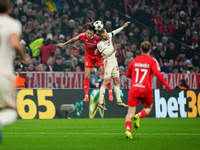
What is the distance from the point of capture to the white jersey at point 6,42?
630cm

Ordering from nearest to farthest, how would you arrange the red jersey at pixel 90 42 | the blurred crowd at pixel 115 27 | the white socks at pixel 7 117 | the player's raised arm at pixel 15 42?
the player's raised arm at pixel 15 42 → the white socks at pixel 7 117 → the red jersey at pixel 90 42 → the blurred crowd at pixel 115 27

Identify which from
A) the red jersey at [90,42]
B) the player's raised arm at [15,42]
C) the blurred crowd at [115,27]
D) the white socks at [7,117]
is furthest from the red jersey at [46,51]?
the player's raised arm at [15,42]

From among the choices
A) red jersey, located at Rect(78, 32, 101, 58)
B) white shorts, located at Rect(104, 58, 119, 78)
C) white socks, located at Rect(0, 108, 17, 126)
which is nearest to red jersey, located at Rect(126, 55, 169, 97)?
white socks, located at Rect(0, 108, 17, 126)

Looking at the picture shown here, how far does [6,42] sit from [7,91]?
24.8 inches

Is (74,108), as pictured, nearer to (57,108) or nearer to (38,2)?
(57,108)

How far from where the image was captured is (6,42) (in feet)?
20.8

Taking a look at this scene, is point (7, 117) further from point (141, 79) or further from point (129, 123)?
point (141, 79)

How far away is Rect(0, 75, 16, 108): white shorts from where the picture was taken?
635 centimetres

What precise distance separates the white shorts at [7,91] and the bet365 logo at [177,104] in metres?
14.1

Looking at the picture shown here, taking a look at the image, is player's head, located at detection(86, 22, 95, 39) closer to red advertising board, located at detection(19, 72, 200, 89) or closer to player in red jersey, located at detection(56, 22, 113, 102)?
player in red jersey, located at detection(56, 22, 113, 102)

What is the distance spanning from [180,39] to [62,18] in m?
7.22

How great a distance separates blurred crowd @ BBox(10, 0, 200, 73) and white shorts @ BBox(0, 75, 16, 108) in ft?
46.3

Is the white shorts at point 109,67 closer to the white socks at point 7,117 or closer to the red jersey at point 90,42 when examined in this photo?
the red jersey at point 90,42

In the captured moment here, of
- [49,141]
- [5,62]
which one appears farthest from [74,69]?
[5,62]
